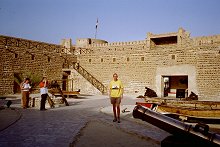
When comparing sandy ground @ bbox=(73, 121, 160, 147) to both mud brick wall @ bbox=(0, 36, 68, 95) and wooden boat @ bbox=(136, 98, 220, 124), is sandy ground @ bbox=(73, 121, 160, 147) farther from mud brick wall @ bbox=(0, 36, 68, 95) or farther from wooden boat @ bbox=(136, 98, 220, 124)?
mud brick wall @ bbox=(0, 36, 68, 95)

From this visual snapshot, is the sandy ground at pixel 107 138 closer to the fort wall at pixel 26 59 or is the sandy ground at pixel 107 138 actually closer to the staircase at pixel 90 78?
the fort wall at pixel 26 59

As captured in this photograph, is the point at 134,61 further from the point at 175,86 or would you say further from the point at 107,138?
the point at 107,138

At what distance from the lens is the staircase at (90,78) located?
24078mm

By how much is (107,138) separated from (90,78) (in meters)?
19.4

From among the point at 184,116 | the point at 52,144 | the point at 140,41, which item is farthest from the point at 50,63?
the point at 52,144

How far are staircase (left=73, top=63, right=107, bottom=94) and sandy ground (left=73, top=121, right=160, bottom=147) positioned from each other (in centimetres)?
1700

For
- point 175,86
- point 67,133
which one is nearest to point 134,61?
point 175,86

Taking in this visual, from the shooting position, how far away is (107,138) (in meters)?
5.64

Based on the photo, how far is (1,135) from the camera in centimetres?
568

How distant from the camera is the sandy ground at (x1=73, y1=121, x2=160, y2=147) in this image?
16.7ft

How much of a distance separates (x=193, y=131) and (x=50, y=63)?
2100cm

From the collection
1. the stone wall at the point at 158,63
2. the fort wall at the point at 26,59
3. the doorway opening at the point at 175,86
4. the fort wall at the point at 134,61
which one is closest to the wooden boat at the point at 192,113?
the stone wall at the point at 158,63

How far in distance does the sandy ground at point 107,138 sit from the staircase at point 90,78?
17.0 metres

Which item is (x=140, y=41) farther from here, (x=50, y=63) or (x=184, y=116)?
(x=184, y=116)
